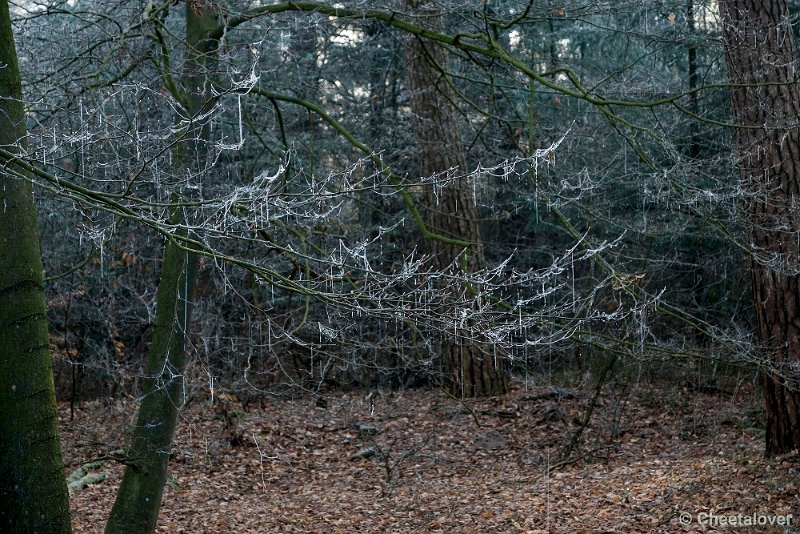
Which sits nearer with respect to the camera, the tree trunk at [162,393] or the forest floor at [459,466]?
the tree trunk at [162,393]

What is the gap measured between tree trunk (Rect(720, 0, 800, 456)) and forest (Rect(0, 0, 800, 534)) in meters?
0.03

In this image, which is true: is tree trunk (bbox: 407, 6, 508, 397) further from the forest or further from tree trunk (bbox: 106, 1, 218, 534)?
tree trunk (bbox: 106, 1, 218, 534)

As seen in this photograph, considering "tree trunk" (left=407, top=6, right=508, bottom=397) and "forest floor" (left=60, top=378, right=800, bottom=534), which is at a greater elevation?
"tree trunk" (left=407, top=6, right=508, bottom=397)

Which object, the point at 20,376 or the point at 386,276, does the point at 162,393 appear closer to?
the point at 20,376

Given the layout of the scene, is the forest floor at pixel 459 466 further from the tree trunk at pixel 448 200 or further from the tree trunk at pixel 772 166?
the tree trunk at pixel 772 166

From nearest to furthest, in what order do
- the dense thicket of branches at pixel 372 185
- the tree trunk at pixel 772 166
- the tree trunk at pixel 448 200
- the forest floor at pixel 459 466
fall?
the dense thicket of branches at pixel 372 185 → the tree trunk at pixel 772 166 → the forest floor at pixel 459 466 → the tree trunk at pixel 448 200

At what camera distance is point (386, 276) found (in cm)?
464

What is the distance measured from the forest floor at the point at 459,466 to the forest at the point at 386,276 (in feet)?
0.17

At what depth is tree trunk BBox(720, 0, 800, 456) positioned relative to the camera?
7.84 meters

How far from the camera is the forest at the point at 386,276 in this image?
5676mm

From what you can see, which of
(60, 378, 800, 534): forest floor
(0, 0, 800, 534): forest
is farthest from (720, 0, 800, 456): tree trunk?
(60, 378, 800, 534): forest floor

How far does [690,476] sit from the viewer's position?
28.2ft

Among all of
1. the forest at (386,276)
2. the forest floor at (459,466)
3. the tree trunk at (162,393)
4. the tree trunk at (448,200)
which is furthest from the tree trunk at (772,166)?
the tree trunk at (162,393)

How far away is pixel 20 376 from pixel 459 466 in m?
6.21
